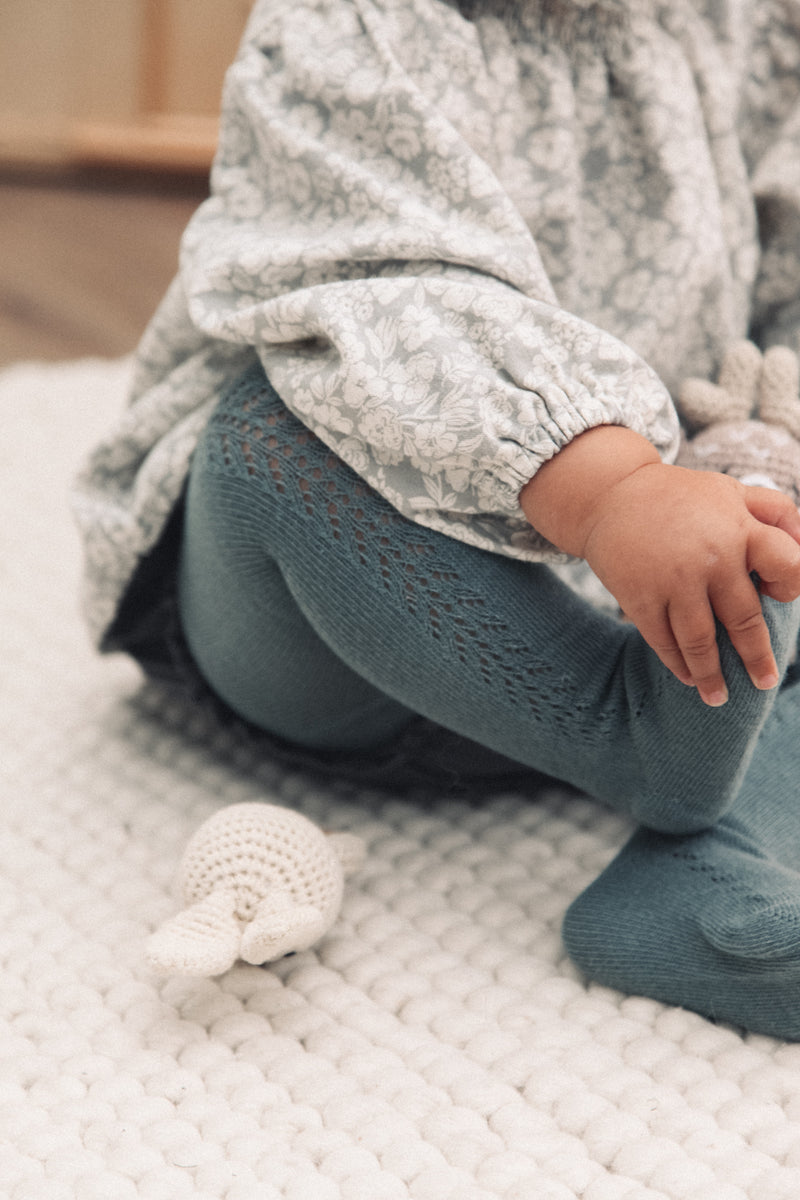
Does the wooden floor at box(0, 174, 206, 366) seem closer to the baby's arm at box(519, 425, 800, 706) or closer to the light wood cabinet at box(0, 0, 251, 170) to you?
the light wood cabinet at box(0, 0, 251, 170)

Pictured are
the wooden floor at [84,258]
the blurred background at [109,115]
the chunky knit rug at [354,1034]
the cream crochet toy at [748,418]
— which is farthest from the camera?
the blurred background at [109,115]

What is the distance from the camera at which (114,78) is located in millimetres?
1933

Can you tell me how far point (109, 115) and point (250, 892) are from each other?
5.99ft

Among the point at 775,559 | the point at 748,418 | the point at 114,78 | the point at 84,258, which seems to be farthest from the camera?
the point at 114,78

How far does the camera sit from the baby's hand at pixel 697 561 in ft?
1.19

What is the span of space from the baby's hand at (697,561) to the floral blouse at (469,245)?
0.13ft

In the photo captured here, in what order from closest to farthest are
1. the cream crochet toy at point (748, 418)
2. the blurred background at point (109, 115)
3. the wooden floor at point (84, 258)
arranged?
the cream crochet toy at point (748, 418), the wooden floor at point (84, 258), the blurred background at point (109, 115)

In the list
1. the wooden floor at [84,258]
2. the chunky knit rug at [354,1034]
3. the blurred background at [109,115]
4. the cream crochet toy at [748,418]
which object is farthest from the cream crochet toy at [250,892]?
the blurred background at [109,115]

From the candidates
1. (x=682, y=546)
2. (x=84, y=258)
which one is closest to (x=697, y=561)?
(x=682, y=546)

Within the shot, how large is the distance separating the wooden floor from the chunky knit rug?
32.2 inches

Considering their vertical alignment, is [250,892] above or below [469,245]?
below

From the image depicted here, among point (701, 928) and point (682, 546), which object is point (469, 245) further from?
point (701, 928)

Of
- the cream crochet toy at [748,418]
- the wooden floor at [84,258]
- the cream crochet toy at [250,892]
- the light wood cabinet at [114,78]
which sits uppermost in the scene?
the cream crochet toy at [748,418]

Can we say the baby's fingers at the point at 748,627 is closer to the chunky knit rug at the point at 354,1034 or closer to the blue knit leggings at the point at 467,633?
the blue knit leggings at the point at 467,633
